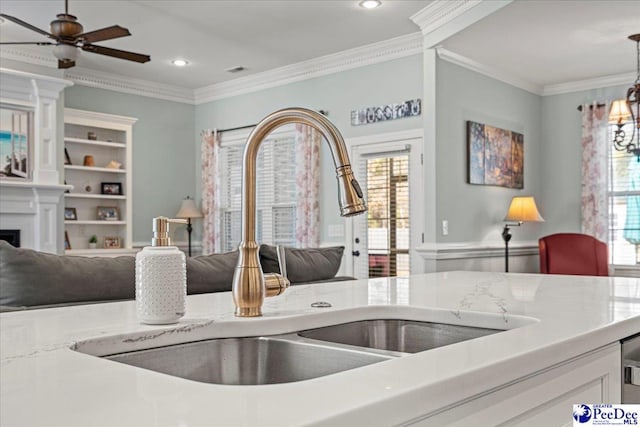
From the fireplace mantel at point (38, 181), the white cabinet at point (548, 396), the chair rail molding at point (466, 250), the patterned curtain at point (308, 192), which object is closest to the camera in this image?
the white cabinet at point (548, 396)

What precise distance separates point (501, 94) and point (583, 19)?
5.38ft

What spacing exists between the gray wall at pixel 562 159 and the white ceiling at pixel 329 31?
0.28m

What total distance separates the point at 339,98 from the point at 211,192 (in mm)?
2177

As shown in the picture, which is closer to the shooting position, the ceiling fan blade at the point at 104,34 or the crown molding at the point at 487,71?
the ceiling fan blade at the point at 104,34

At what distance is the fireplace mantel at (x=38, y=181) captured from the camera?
567 cm

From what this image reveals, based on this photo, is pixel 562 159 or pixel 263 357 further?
pixel 562 159

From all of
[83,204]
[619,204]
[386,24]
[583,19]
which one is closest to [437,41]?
[386,24]

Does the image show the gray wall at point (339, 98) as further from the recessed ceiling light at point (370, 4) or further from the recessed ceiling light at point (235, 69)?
the recessed ceiling light at point (370, 4)

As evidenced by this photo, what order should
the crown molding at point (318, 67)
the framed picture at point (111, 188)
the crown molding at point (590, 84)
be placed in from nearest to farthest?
the crown molding at point (318, 67)
the crown molding at point (590, 84)
the framed picture at point (111, 188)

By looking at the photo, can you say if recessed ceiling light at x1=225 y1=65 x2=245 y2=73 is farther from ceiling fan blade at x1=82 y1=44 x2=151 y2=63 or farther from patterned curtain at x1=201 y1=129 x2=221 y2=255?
ceiling fan blade at x1=82 y1=44 x2=151 y2=63

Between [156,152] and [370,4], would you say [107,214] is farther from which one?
[370,4]

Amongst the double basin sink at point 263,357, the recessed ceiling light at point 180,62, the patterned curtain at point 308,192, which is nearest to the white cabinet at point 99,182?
the recessed ceiling light at point 180,62

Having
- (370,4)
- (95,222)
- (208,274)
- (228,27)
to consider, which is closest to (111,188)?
(95,222)

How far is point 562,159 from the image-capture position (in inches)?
261
